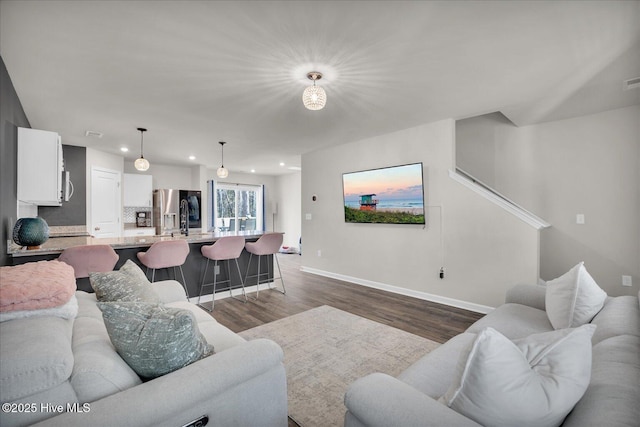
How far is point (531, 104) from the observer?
11.1 feet

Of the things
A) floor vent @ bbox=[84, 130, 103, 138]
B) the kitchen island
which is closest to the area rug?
the kitchen island

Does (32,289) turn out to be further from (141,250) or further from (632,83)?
(632,83)

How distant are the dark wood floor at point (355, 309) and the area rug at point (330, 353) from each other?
211 millimetres

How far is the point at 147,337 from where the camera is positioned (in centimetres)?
114

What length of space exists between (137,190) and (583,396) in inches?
297

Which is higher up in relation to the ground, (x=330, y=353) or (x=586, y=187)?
(x=586, y=187)

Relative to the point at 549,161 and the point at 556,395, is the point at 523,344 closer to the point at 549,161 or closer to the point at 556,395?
the point at 556,395

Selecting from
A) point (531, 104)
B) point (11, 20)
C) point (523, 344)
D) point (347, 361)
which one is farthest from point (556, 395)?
point (531, 104)

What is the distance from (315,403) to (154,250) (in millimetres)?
2426

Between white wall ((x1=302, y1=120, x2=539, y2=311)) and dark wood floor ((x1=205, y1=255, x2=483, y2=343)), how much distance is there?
0.93 feet

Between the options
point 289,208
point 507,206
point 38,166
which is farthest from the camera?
point 289,208

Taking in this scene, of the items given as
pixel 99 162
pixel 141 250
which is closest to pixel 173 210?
pixel 99 162

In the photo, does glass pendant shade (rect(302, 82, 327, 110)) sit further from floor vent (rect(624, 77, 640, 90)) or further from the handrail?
floor vent (rect(624, 77, 640, 90))

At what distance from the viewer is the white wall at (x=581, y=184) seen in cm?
352
